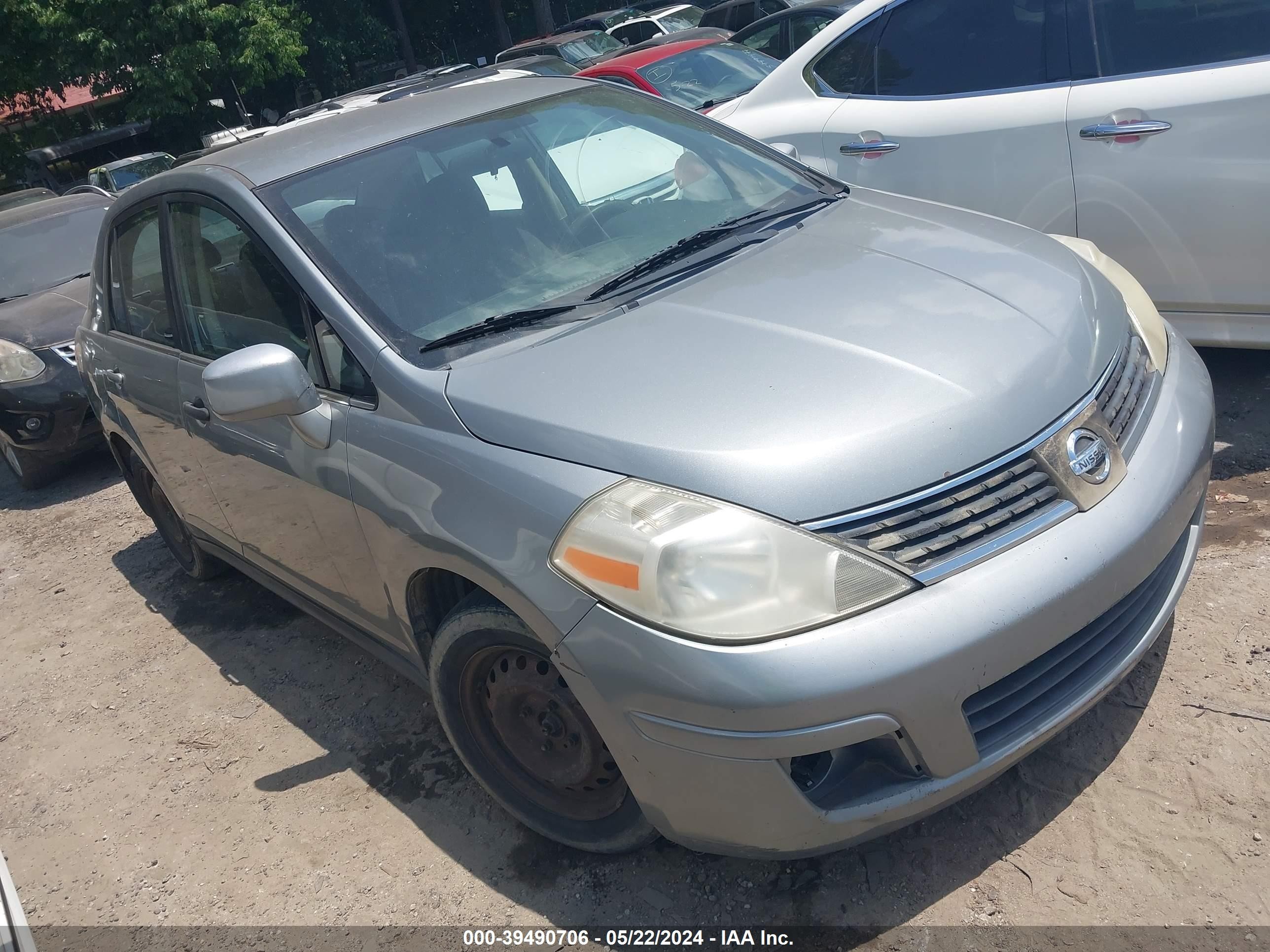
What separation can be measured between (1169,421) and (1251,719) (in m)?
0.78

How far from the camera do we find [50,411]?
6.57 m

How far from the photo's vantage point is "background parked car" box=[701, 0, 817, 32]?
639 inches

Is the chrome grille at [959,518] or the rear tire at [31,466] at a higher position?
the chrome grille at [959,518]

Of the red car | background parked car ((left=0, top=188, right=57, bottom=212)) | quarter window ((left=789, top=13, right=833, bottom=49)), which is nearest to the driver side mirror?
the red car

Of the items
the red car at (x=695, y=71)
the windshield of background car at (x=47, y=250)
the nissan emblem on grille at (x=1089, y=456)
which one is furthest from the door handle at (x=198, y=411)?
the red car at (x=695, y=71)

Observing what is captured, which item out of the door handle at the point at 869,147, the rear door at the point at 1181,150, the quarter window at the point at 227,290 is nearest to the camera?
the quarter window at the point at 227,290

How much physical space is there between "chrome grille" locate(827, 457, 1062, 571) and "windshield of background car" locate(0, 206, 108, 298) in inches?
281

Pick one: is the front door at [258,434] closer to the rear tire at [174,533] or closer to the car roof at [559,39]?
the rear tire at [174,533]

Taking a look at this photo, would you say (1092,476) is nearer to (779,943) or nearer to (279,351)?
(779,943)

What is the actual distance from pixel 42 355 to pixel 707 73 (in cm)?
514

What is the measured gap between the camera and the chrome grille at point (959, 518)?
2100mm

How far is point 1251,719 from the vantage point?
8.66ft

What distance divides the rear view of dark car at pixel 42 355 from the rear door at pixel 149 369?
Result: 2315 millimetres

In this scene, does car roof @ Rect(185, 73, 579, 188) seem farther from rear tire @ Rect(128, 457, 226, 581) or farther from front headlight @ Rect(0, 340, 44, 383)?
front headlight @ Rect(0, 340, 44, 383)
